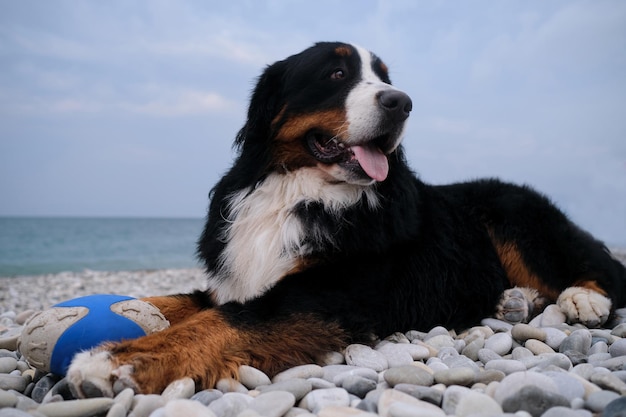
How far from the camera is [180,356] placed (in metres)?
2.38

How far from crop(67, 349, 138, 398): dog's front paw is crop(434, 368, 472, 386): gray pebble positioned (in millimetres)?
1327

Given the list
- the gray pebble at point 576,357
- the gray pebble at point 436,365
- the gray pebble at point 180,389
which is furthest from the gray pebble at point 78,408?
the gray pebble at point 576,357

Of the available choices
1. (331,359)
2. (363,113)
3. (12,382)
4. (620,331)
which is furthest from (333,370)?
(620,331)

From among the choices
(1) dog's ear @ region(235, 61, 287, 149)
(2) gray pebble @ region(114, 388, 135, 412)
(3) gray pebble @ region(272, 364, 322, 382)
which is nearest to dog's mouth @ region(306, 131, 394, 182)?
(1) dog's ear @ region(235, 61, 287, 149)

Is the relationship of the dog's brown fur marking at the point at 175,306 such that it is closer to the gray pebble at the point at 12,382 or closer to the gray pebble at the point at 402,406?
the gray pebble at the point at 12,382

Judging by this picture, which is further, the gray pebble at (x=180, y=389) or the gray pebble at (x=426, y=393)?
the gray pebble at (x=180, y=389)

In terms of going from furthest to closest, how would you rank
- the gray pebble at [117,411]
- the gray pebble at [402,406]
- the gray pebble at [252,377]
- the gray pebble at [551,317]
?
the gray pebble at [551,317], the gray pebble at [252,377], the gray pebble at [117,411], the gray pebble at [402,406]

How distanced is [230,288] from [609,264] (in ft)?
9.49

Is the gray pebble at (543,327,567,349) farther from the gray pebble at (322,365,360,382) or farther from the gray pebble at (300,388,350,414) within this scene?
the gray pebble at (300,388,350,414)

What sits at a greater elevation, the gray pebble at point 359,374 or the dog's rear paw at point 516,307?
the dog's rear paw at point 516,307

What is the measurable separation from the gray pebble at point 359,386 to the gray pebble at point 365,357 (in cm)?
37

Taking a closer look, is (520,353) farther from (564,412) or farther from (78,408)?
(78,408)

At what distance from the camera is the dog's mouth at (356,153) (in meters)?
3.27

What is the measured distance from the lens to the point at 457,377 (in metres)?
2.35
